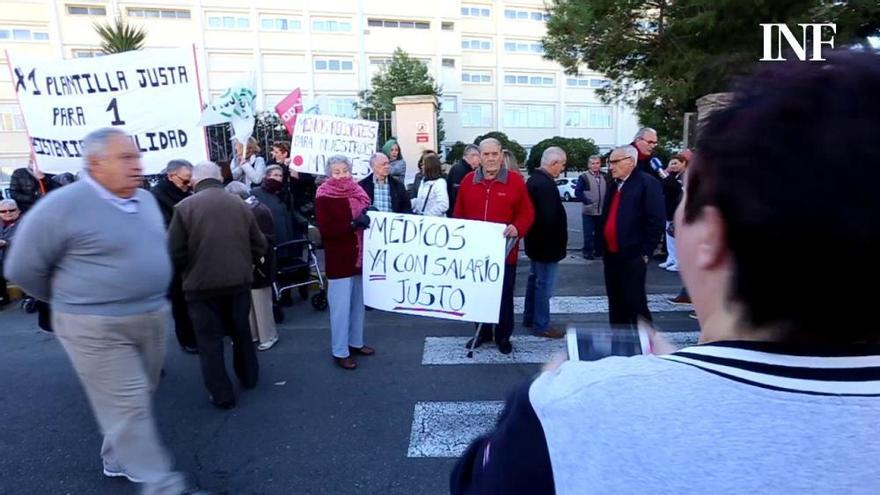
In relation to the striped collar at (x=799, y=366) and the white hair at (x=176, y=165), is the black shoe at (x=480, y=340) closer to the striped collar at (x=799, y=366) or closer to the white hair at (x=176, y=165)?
the white hair at (x=176, y=165)

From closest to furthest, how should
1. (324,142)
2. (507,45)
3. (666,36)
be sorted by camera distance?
(324,142), (666,36), (507,45)

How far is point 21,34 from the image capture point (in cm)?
3597

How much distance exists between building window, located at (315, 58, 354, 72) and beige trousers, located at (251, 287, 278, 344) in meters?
39.7

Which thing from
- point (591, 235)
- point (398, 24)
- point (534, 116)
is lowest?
point (591, 235)

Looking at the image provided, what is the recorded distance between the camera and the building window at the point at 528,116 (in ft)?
155

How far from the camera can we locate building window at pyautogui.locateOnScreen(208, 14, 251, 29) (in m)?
39.5

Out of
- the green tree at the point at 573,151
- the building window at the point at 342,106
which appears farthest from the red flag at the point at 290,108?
the building window at the point at 342,106

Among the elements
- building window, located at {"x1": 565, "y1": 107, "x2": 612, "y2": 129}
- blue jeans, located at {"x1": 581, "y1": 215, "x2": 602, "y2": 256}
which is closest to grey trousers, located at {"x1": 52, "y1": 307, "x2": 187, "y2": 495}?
blue jeans, located at {"x1": 581, "y1": 215, "x2": 602, "y2": 256}

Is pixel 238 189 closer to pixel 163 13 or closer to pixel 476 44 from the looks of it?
pixel 163 13

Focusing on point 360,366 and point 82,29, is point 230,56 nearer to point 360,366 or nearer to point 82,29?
point 82,29

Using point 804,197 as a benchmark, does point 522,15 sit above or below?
above

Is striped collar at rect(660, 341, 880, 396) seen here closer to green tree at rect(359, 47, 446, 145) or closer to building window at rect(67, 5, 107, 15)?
Answer: green tree at rect(359, 47, 446, 145)

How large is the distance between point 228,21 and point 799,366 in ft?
149

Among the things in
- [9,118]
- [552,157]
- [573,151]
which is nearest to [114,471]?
[552,157]
